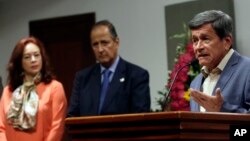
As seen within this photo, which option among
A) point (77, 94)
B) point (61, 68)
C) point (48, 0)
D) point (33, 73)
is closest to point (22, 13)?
point (48, 0)

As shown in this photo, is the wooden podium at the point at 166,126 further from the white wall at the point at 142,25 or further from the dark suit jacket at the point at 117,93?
the white wall at the point at 142,25

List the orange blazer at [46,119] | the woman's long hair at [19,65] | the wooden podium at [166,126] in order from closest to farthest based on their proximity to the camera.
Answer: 1. the wooden podium at [166,126]
2. the orange blazer at [46,119]
3. the woman's long hair at [19,65]

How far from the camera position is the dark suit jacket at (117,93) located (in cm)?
309

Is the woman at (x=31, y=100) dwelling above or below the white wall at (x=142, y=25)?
below

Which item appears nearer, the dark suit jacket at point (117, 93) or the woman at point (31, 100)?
the dark suit jacket at point (117, 93)

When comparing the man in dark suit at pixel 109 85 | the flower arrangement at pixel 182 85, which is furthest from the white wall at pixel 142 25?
the man in dark suit at pixel 109 85

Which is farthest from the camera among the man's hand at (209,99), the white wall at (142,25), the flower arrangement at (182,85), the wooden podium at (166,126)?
the white wall at (142,25)

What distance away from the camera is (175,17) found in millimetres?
4883

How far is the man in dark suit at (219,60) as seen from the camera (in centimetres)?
218

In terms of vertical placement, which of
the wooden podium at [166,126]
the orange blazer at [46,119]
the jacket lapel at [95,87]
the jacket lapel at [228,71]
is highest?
the jacket lapel at [228,71]

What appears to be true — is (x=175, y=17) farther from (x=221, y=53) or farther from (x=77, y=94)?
(x=221, y=53)

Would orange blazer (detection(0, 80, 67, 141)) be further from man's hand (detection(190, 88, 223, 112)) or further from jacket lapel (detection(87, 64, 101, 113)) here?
man's hand (detection(190, 88, 223, 112))

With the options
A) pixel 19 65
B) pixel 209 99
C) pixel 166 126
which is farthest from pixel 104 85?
pixel 166 126

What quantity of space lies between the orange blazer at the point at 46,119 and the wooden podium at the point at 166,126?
1.78m
